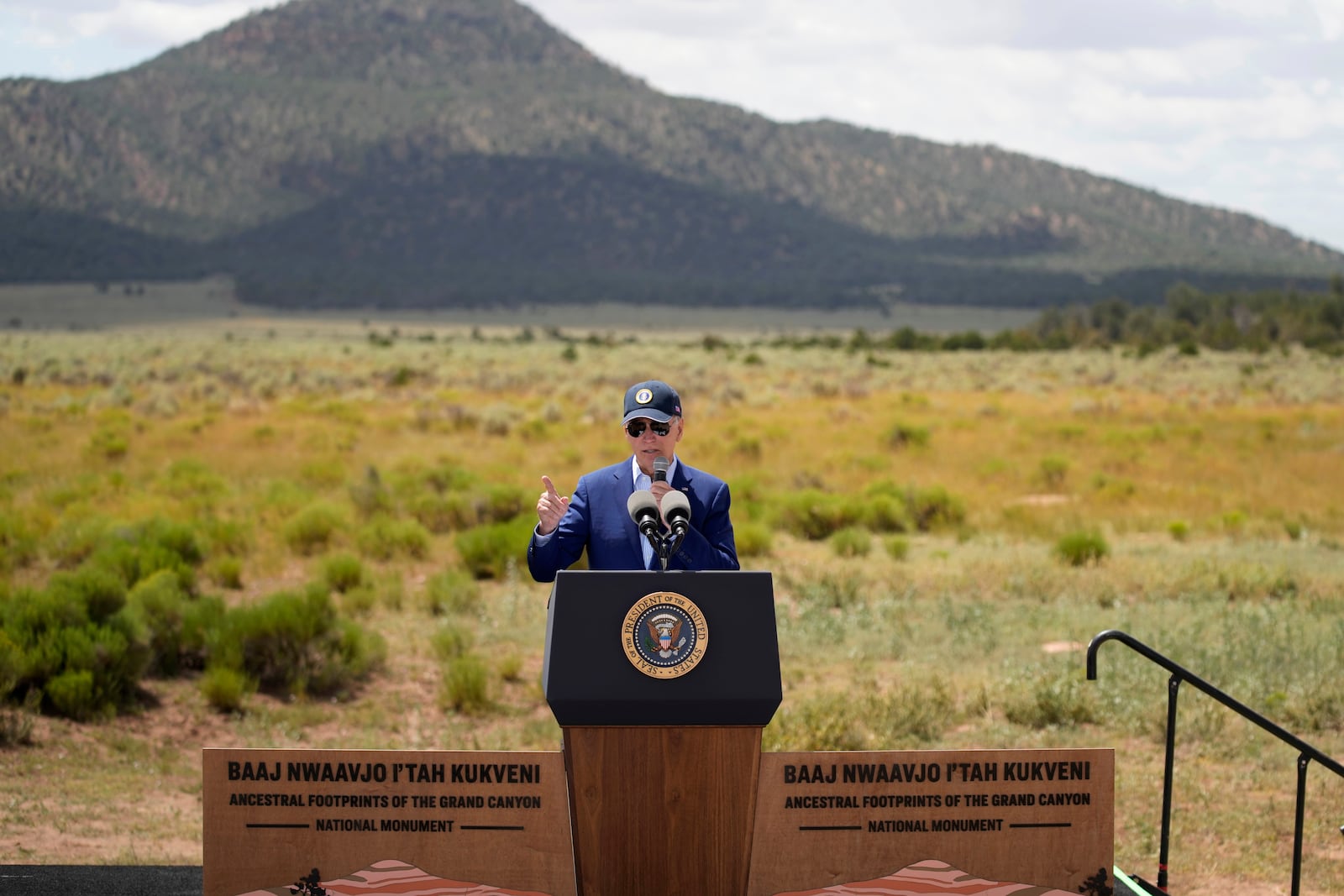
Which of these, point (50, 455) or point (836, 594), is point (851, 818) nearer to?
point (836, 594)

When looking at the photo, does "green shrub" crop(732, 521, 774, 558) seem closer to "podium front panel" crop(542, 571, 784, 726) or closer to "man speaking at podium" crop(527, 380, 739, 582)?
"man speaking at podium" crop(527, 380, 739, 582)

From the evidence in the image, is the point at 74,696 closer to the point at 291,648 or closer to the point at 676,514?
the point at 291,648

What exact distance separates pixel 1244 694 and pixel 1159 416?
72.8 feet

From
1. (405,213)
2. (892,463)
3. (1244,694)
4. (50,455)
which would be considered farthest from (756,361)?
(405,213)

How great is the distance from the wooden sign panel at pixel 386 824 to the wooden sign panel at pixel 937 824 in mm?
632

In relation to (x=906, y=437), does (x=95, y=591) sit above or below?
below

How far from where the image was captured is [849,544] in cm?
1434

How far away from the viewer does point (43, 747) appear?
295 inches

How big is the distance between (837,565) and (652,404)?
9618 millimetres

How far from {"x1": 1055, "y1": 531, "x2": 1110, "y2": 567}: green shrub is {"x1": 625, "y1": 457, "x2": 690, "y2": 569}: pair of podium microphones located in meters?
10.3

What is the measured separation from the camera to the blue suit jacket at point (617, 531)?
13.6 ft

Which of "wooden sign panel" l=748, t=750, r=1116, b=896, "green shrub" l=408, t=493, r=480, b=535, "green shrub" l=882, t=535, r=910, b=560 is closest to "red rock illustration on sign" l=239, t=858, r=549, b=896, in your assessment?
"wooden sign panel" l=748, t=750, r=1116, b=896

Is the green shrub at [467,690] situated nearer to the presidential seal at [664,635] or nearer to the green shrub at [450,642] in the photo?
the green shrub at [450,642]

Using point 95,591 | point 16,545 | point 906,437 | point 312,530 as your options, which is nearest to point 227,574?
point 312,530
